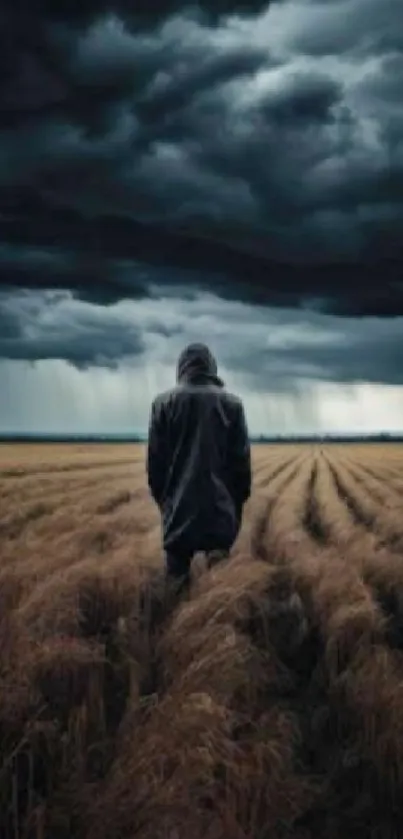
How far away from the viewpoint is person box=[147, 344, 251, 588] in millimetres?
6777

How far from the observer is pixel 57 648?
471cm

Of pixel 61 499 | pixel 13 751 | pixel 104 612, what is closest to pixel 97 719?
pixel 13 751

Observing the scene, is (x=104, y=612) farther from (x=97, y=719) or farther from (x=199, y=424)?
(x=97, y=719)

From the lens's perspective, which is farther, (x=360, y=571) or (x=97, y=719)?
(x=360, y=571)

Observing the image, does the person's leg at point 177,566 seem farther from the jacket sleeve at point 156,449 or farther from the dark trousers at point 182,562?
the jacket sleeve at point 156,449

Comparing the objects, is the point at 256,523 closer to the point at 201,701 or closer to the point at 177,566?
the point at 177,566

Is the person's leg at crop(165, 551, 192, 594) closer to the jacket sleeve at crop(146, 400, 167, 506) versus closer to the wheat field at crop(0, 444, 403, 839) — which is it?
the wheat field at crop(0, 444, 403, 839)

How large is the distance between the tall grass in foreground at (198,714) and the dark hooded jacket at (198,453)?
361mm

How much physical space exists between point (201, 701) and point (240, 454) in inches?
117

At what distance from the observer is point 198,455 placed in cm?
675

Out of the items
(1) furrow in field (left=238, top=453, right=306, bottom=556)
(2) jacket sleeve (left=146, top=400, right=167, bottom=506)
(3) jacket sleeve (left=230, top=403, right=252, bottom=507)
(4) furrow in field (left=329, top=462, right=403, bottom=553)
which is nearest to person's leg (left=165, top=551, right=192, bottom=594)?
(2) jacket sleeve (left=146, top=400, right=167, bottom=506)

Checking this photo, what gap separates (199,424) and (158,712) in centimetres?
294

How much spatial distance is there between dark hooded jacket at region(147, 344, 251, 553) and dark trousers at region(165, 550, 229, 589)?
0.07 m

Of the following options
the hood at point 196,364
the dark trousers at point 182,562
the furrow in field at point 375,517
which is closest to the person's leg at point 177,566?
the dark trousers at point 182,562
